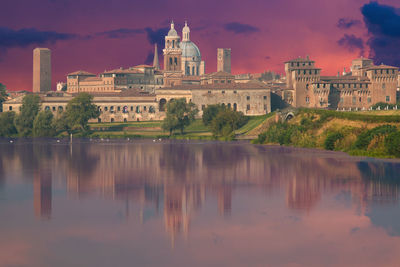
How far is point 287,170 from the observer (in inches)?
1345

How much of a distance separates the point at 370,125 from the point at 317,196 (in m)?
27.8

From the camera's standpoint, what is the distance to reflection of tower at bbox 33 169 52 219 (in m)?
20.5

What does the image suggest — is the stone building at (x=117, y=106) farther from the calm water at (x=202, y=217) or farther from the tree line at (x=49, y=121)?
the calm water at (x=202, y=217)

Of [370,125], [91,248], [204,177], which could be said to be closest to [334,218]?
[91,248]

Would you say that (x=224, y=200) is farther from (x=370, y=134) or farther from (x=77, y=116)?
(x=77, y=116)

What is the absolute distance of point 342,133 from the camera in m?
51.8

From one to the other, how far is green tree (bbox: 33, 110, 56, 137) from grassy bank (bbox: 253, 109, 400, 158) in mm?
37212

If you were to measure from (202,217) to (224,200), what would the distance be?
3.68 m

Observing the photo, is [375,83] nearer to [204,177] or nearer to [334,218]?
[204,177]

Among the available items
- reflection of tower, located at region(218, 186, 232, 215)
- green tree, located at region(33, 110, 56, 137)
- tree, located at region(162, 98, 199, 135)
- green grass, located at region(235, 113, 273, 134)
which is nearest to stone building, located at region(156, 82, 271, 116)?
tree, located at region(162, 98, 199, 135)

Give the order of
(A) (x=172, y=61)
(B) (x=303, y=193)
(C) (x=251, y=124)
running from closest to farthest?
(B) (x=303, y=193) → (C) (x=251, y=124) → (A) (x=172, y=61)

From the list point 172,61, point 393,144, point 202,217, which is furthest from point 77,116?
point 172,61

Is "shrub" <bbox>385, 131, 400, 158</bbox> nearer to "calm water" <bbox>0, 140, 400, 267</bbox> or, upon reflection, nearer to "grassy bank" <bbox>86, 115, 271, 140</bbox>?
"calm water" <bbox>0, 140, 400, 267</bbox>

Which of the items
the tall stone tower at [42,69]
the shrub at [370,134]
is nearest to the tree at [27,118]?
the shrub at [370,134]
